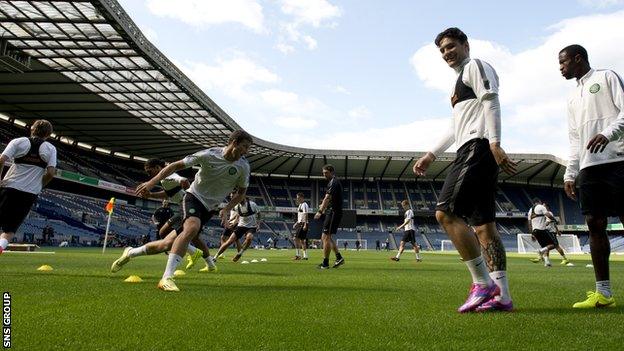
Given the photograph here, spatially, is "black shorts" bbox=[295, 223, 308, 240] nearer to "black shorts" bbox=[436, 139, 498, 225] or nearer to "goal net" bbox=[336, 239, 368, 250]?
"black shorts" bbox=[436, 139, 498, 225]

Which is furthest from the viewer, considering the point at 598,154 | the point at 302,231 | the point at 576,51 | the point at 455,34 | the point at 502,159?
the point at 302,231

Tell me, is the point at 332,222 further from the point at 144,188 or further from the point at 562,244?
the point at 562,244

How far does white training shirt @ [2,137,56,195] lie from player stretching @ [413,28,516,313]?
5477 mm

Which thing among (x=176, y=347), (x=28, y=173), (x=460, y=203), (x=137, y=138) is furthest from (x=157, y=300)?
(x=137, y=138)

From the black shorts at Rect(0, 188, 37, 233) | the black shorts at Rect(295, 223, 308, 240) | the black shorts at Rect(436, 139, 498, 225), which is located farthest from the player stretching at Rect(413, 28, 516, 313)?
the black shorts at Rect(295, 223, 308, 240)

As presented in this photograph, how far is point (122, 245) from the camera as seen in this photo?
3644 cm

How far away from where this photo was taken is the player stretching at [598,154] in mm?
3750

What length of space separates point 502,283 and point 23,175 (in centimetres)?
614

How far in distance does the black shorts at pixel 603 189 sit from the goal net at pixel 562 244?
3315 cm

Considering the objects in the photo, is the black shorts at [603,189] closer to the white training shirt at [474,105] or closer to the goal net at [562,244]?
the white training shirt at [474,105]

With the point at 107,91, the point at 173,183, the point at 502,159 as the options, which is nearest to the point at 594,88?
the point at 502,159

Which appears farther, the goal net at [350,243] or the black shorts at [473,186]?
the goal net at [350,243]

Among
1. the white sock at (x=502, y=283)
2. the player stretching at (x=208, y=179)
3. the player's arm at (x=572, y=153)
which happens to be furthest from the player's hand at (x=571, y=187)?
the player stretching at (x=208, y=179)

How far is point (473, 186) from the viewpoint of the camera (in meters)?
3.47
